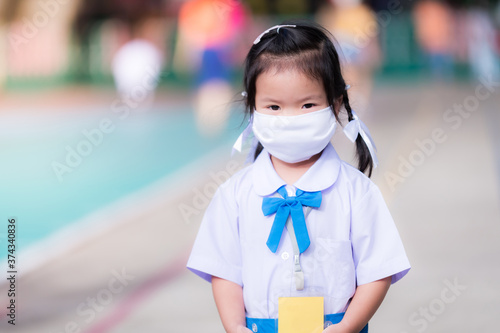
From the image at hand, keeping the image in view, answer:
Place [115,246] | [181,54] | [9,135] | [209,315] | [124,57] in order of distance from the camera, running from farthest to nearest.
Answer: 1. [181,54]
2. [124,57]
3. [9,135]
4. [115,246]
5. [209,315]

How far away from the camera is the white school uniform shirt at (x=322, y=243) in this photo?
2.90 meters

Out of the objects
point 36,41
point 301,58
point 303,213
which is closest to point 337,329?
point 303,213

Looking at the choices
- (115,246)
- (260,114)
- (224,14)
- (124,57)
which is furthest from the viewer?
(124,57)

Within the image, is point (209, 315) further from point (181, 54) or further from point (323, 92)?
point (181, 54)

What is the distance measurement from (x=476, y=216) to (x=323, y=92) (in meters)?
4.80

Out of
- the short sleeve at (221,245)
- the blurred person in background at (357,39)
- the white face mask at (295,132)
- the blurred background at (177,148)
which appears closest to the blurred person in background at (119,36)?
the blurred background at (177,148)

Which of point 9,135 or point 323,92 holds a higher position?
point 9,135

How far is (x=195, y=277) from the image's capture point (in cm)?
578

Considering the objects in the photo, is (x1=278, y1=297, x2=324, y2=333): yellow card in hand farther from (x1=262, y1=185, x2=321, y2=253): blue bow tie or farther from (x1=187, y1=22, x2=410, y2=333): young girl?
(x1=262, y1=185, x2=321, y2=253): blue bow tie

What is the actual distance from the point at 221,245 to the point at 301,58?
0.74 metres

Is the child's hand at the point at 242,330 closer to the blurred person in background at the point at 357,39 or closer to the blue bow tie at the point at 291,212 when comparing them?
the blue bow tie at the point at 291,212

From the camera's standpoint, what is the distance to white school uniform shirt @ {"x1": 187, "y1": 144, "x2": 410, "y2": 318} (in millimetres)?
2904

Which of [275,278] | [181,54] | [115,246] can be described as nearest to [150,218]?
[115,246]

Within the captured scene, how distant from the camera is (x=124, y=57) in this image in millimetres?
19266
